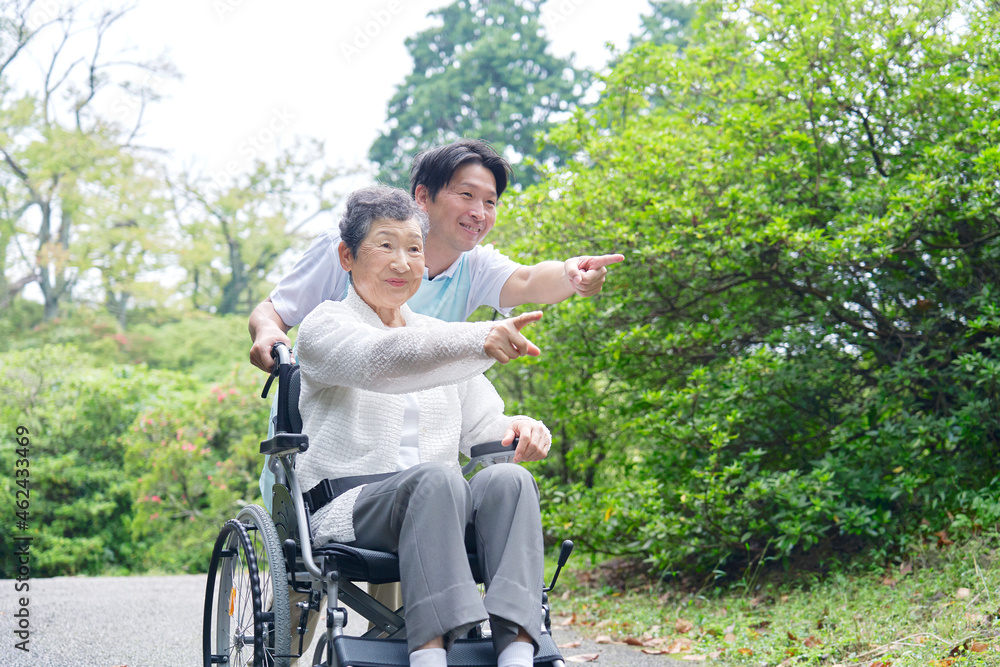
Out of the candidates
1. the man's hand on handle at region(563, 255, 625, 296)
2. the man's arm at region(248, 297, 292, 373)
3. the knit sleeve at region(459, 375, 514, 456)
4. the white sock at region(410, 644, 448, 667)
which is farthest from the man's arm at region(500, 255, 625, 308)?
the white sock at region(410, 644, 448, 667)

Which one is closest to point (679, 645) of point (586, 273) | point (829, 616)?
point (829, 616)

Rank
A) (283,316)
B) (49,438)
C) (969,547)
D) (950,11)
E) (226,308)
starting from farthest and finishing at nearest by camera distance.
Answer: (226,308) < (49,438) < (950,11) < (969,547) < (283,316)

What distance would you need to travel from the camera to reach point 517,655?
1.63 metres

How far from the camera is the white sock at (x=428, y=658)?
158cm

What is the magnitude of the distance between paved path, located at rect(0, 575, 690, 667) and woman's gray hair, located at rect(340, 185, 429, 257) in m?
2.04

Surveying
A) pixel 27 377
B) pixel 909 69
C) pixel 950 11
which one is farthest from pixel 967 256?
pixel 27 377

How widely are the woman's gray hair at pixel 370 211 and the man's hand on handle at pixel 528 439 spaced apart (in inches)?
21.9

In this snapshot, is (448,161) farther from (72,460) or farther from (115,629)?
(72,460)

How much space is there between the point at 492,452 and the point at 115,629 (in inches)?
114

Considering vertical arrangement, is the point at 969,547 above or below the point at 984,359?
below

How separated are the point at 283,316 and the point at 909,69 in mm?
3585

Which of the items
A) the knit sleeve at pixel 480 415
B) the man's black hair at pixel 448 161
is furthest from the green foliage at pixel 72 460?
the knit sleeve at pixel 480 415

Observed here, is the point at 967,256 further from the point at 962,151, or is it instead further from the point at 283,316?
the point at 283,316

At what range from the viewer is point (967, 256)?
13.0 feet
